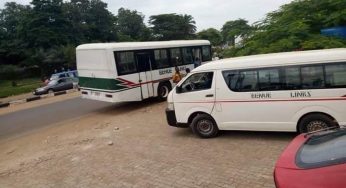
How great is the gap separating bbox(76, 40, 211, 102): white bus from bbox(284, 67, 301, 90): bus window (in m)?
8.05

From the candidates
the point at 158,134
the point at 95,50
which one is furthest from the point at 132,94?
the point at 158,134

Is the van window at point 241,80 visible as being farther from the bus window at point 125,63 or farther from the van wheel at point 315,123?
the bus window at point 125,63

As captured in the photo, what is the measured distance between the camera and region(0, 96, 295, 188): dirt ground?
23.8 feet

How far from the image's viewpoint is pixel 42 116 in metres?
17.1

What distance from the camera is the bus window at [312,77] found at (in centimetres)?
823

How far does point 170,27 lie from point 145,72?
70921mm

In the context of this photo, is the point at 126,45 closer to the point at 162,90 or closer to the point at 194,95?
the point at 162,90

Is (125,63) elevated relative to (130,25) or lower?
lower

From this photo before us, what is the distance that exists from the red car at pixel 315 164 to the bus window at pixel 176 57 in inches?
542

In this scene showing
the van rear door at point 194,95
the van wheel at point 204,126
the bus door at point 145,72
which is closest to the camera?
the van rear door at point 194,95

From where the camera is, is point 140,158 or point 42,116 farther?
point 42,116

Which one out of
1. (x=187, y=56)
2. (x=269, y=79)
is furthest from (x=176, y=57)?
(x=269, y=79)

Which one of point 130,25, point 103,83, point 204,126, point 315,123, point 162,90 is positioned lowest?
point 204,126

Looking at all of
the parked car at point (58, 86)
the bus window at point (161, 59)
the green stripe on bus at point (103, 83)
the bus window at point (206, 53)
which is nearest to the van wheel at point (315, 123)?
the green stripe on bus at point (103, 83)
